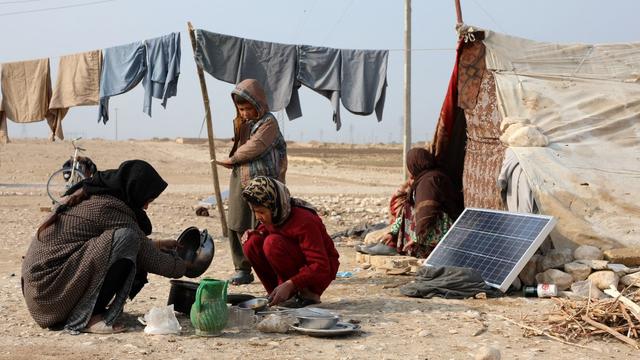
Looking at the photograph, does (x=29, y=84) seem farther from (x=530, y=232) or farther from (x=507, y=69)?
(x=530, y=232)

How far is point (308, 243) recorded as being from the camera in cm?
542

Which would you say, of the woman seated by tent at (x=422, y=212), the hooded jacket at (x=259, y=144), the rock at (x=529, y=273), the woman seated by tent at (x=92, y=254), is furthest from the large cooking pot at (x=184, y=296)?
the woman seated by tent at (x=422, y=212)

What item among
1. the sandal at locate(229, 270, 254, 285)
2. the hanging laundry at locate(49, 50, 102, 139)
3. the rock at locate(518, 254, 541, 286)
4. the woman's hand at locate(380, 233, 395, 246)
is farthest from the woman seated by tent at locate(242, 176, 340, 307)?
the hanging laundry at locate(49, 50, 102, 139)

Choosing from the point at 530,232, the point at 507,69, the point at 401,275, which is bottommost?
the point at 401,275

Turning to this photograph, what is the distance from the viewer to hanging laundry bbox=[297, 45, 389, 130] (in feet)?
34.1

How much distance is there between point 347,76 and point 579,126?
12.0 feet

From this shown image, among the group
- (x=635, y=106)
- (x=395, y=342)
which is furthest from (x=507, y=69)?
(x=395, y=342)

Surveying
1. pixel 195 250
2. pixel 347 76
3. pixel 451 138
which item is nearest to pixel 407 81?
pixel 347 76

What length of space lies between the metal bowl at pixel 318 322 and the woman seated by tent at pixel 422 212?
9.73ft

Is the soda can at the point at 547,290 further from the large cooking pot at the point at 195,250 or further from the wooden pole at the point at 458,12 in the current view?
the wooden pole at the point at 458,12

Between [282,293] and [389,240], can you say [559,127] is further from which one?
[282,293]

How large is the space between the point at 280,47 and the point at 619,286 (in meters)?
5.40

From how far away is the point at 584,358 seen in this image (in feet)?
14.6

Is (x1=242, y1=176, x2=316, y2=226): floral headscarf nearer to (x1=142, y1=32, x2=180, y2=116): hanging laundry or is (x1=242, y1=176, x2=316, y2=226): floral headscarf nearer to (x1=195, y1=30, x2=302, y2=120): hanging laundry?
(x1=195, y1=30, x2=302, y2=120): hanging laundry
